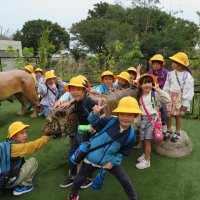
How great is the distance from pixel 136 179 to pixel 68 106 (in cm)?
139

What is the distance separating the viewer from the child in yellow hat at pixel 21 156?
285cm

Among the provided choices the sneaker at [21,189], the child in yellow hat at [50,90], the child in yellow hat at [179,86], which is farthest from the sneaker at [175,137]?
the child in yellow hat at [50,90]

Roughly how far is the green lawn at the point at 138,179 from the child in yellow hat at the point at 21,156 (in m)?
0.12

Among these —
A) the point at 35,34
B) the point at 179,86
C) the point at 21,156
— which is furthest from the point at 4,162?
the point at 35,34

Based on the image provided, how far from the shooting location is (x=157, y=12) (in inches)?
987

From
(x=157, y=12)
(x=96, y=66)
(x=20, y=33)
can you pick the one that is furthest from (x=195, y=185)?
(x=20, y=33)

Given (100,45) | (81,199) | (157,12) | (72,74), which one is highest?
(157,12)

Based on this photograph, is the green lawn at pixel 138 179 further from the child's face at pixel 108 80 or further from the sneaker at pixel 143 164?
the child's face at pixel 108 80

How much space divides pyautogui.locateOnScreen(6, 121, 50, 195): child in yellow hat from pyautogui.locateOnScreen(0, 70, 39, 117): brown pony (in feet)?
8.50

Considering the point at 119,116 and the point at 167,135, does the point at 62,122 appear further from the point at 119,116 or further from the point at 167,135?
the point at 167,135

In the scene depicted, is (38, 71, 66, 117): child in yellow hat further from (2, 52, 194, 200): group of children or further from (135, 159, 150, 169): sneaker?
(135, 159, 150, 169): sneaker

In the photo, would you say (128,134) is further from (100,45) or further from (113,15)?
(113,15)

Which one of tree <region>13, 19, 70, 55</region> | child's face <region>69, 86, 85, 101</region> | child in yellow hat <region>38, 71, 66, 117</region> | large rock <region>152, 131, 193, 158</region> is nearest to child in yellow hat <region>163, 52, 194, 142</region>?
large rock <region>152, 131, 193, 158</region>

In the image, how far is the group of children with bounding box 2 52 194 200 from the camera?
8.07 ft
